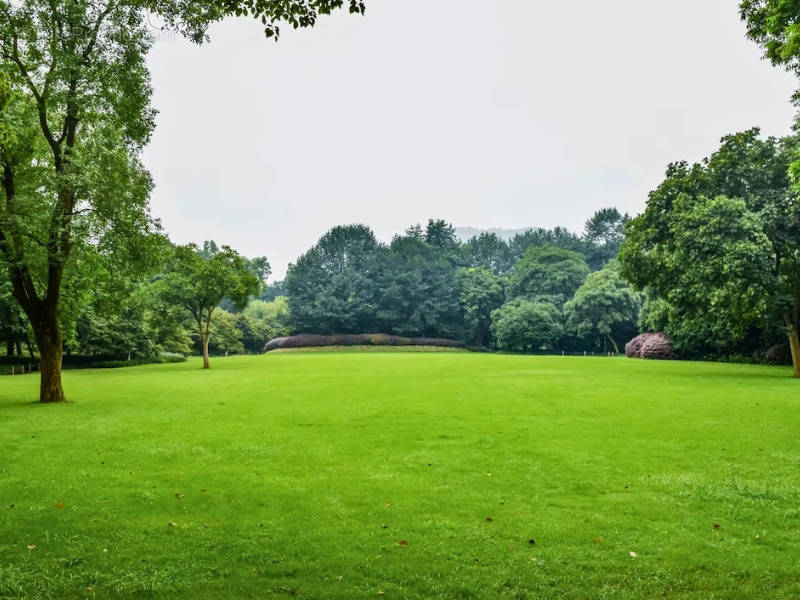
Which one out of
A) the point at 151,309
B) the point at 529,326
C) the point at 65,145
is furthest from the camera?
the point at 529,326

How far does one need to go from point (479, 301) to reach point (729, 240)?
51.7 metres

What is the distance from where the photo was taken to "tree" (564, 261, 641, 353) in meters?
57.4

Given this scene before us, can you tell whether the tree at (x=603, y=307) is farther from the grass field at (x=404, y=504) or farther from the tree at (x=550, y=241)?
the grass field at (x=404, y=504)

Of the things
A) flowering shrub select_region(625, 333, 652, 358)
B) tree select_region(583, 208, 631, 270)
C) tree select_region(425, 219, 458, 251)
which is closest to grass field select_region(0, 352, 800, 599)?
flowering shrub select_region(625, 333, 652, 358)

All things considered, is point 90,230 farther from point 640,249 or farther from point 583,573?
point 640,249

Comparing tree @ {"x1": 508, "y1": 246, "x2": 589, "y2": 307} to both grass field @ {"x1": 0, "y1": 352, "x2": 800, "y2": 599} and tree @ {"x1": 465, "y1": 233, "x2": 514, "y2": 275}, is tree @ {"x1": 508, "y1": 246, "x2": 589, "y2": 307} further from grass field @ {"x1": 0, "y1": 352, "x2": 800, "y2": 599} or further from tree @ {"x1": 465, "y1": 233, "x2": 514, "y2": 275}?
grass field @ {"x1": 0, "y1": 352, "x2": 800, "y2": 599}

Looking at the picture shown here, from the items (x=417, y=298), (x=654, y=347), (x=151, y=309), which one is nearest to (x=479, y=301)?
(x=417, y=298)

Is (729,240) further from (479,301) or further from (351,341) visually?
(351,341)

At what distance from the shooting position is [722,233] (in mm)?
21141

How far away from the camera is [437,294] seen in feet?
246

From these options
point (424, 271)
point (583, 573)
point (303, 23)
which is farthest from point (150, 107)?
point (424, 271)

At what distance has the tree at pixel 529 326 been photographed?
60.8 meters

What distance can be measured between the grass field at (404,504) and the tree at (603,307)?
150 ft

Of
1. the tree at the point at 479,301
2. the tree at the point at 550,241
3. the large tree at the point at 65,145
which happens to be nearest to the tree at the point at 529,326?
the tree at the point at 479,301
